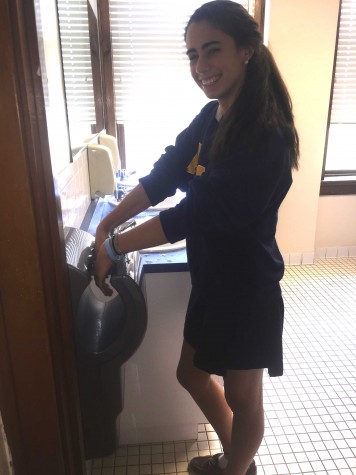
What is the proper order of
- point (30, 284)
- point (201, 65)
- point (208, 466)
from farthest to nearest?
point (208, 466), point (201, 65), point (30, 284)

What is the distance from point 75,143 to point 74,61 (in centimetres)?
40

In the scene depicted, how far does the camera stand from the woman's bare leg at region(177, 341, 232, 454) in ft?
4.22

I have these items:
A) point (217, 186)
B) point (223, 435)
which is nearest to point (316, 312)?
point (223, 435)

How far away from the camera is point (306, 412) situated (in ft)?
5.84

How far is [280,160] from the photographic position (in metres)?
0.95

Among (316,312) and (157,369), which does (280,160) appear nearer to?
(157,369)

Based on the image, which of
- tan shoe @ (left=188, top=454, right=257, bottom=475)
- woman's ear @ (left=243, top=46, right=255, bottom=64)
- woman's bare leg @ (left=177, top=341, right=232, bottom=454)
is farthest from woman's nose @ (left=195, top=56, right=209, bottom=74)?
tan shoe @ (left=188, top=454, right=257, bottom=475)

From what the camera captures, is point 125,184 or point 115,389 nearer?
point 115,389

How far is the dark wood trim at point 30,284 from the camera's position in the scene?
A: 526 mm

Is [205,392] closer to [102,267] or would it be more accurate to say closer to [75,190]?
[102,267]

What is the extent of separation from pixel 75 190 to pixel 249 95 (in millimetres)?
815

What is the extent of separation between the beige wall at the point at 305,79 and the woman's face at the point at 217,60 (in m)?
2.23

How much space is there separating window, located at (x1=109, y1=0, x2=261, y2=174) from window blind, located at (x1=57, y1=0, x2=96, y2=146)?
939 millimetres

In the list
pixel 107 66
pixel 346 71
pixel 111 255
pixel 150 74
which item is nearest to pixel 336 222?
pixel 346 71
